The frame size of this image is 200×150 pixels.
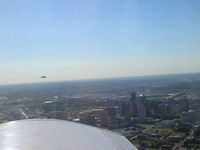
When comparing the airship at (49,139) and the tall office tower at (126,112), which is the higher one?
the airship at (49,139)

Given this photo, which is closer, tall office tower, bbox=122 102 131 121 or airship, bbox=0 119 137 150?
airship, bbox=0 119 137 150

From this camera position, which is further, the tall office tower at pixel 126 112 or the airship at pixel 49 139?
the tall office tower at pixel 126 112

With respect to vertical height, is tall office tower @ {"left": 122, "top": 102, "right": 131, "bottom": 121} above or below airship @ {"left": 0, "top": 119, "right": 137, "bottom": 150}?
below

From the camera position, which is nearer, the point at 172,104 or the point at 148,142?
the point at 148,142

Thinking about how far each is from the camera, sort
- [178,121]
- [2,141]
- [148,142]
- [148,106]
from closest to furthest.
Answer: [2,141], [148,142], [178,121], [148,106]

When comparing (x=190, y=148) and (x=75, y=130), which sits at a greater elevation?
(x=75, y=130)

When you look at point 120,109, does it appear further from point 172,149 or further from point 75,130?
point 75,130

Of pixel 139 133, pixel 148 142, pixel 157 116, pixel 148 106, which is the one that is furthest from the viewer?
pixel 148 106

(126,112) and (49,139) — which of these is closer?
(49,139)

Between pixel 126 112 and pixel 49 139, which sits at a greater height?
A: pixel 49 139

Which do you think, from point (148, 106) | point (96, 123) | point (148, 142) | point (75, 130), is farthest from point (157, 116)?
point (75, 130)
